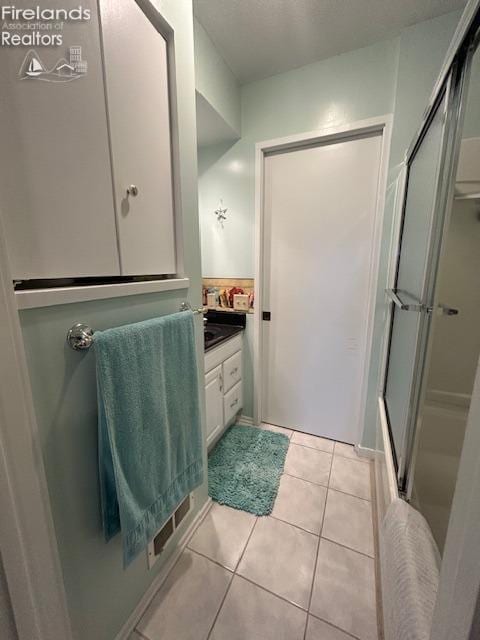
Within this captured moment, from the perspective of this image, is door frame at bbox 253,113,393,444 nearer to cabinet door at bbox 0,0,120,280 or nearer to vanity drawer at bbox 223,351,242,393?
vanity drawer at bbox 223,351,242,393

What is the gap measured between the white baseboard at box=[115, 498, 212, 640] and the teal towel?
15.0 inches

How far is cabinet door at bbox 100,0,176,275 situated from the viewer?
27.7 inches

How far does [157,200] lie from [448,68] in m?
1.05

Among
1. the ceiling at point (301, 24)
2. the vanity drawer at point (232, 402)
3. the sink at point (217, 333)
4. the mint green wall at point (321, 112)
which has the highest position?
the ceiling at point (301, 24)

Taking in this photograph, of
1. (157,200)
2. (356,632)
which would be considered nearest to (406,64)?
(157,200)

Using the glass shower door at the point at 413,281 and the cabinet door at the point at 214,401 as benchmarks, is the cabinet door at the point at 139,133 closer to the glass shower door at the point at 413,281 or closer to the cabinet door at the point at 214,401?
the cabinet door at the point at 214,401

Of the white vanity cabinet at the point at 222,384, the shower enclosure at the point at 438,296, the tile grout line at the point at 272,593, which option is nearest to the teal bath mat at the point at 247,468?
the white vanity cabinet at the point at 222,384

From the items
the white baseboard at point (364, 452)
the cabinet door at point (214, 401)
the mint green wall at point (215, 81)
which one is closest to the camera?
the mint green wall at point (215, 81)

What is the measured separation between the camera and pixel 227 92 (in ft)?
5.13

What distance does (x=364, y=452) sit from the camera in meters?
1.77

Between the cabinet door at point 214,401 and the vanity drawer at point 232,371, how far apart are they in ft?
0.23

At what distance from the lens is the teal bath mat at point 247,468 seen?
1422mm

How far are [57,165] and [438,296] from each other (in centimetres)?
121

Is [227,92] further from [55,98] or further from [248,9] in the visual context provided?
[55,98]
